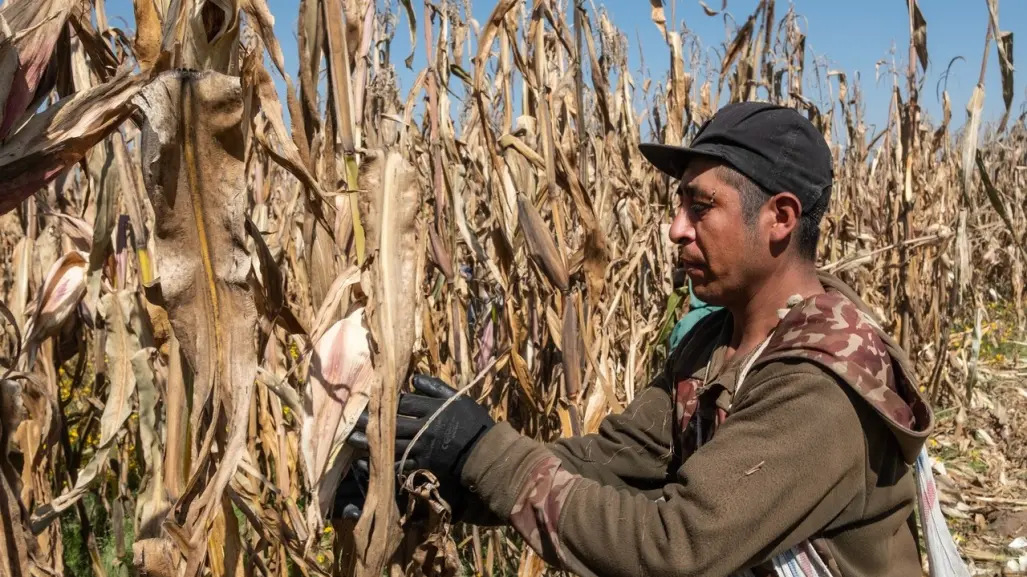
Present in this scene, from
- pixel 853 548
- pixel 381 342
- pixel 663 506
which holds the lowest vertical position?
pixel 853 548

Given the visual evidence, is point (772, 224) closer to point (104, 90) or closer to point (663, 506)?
point (663, 506)

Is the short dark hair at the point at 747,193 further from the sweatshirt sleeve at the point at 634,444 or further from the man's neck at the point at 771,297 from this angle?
the sweatshirt sleeve at the point at 634,444

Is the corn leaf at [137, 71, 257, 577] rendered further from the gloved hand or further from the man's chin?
the man's chin

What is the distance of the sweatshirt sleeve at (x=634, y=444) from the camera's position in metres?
1.56

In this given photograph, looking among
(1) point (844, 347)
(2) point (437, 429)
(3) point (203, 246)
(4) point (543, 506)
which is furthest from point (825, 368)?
(3) point (203, 246)

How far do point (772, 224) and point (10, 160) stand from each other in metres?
1.08

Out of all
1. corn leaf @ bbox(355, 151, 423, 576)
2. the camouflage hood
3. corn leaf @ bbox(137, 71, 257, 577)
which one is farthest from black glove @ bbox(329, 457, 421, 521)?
the camouflage hood

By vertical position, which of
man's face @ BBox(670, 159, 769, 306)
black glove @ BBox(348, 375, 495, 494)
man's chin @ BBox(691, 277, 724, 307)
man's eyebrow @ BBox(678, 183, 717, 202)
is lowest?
black glove @ BBox(348, 375, 495, 494)

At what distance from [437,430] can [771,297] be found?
0.62m

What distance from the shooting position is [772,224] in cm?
138

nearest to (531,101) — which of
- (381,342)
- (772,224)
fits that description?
(772,224)

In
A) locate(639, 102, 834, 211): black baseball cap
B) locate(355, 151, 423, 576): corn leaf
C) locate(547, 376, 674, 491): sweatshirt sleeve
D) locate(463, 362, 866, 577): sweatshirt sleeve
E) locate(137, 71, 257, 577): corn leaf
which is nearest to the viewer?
locate(137, 71, 257, 577): corn leaf

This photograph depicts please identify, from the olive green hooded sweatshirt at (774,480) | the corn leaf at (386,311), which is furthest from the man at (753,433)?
the corn leaf at (386,311)

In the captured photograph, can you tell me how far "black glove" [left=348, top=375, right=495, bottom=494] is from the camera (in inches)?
47.2
